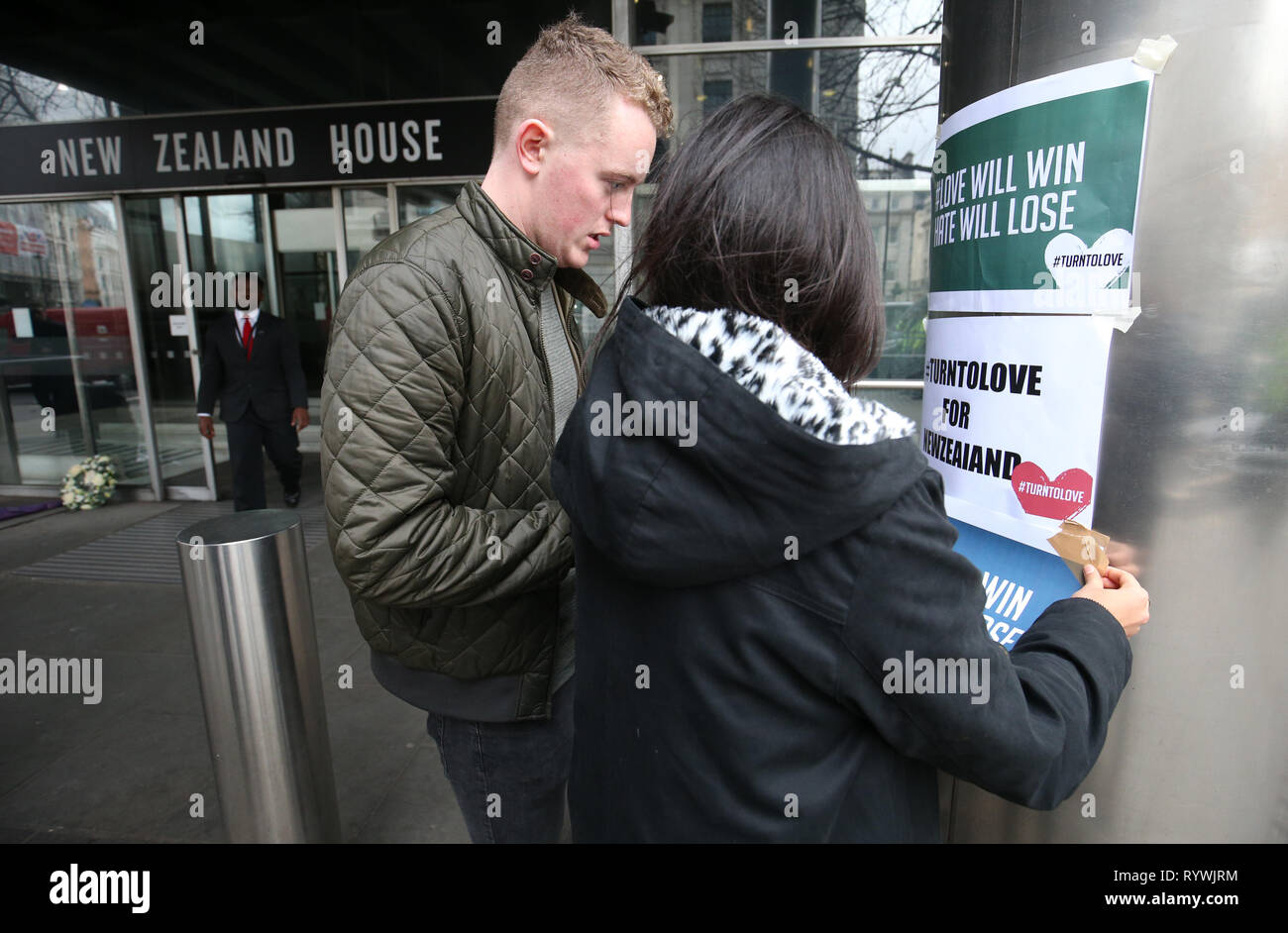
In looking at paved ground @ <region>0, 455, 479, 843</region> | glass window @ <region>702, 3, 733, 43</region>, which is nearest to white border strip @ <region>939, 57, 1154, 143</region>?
paved ground @ <region>0, 455, 479, 843</region>

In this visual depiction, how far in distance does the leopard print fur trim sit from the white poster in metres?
0.69

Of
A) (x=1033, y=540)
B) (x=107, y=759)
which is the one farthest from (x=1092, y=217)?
(x=107, y=759)

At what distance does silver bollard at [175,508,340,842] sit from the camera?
2.12m

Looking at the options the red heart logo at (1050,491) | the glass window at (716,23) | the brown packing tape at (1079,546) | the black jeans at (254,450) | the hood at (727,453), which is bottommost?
the black jeans at (254,450)

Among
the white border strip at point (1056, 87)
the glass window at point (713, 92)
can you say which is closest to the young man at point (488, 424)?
the white border strip at point (1056, 87)

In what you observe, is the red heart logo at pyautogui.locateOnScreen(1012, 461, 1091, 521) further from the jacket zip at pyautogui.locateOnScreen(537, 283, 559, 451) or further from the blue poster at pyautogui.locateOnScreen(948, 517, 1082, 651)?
the jacket zip at pyautogui.locateOnScreen(537, 283, 559, 451)

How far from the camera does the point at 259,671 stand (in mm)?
2189

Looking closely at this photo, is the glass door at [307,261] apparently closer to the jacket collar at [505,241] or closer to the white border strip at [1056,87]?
the jacket collar at [505,241]

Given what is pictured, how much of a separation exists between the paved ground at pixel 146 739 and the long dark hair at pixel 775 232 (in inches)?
92.6

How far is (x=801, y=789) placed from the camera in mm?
979

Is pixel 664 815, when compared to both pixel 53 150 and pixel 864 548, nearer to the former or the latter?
pixel 864 548

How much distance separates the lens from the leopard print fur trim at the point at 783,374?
0.85 m

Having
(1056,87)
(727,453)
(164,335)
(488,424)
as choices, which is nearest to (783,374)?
(727,453)
